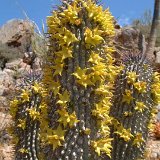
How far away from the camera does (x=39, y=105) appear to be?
4.41m

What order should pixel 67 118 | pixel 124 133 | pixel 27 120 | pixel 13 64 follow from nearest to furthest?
pixel 67 118 → pixel 124 133 → pixel 27 120 → pixel 13 64

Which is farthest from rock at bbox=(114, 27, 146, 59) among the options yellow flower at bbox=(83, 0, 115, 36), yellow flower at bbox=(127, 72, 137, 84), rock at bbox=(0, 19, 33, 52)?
yellow flower at bbox=(83, 0, 115, 36)

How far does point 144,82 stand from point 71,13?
117 cm

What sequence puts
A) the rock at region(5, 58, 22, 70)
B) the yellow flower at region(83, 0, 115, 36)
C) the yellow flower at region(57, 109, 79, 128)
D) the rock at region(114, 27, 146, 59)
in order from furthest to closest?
the rock at region(5, 58, 22, 70) < the rock at region(114, 27, 146, 59) < the yellow flower at region(83, 0, 115, 36) < the yellow flower at region(57, 109, 79, 128)

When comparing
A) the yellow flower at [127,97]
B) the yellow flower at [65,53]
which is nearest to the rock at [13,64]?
the yellow flower at [127,97]

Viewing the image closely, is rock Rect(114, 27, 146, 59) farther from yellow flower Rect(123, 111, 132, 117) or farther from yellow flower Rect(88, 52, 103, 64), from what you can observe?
yellow flower Rect(88, 52, 103, 64)

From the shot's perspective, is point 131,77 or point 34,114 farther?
point 34,114

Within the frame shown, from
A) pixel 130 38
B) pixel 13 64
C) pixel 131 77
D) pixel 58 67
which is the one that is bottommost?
pixel 58 67

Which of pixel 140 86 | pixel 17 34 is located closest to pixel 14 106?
pixel 140 86

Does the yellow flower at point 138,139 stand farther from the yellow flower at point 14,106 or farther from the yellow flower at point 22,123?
the yellow flower at point 14,106

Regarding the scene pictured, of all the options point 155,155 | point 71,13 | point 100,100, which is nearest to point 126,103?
point 100,100

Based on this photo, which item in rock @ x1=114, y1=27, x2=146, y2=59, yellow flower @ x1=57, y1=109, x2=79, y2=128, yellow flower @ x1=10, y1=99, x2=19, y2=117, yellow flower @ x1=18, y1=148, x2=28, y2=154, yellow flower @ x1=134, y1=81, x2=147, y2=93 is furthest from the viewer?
rock @ x1=114, y1=27, x2=146, y2=59

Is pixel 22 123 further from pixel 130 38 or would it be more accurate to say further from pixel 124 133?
pixel 130 38

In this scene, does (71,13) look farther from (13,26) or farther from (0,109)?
(13,26)
